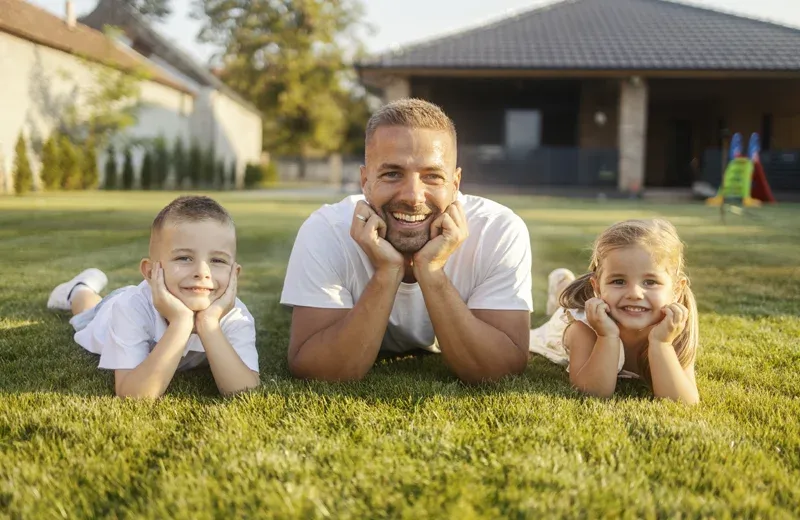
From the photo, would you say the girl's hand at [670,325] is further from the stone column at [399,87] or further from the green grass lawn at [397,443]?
the stone column at [399,87]

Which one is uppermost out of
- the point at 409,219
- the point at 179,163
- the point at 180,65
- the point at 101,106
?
the point at 180,65

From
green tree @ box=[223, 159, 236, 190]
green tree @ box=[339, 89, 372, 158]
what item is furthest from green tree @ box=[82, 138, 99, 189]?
green tree @ box=[339, 89, 372, 158]

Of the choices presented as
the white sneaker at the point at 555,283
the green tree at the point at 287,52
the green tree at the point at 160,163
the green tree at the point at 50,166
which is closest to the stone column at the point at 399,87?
the green tree at the point at 50,166

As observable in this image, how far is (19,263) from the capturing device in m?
6.72

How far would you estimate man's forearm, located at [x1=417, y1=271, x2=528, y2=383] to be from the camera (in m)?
2.91

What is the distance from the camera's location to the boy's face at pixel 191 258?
2.92 meters

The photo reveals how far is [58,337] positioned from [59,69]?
21.8 metres

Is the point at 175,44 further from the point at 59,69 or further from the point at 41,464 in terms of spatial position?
the point at 41,464

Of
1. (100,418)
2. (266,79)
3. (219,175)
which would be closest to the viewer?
(100,418)

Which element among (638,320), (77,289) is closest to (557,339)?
(638,320)

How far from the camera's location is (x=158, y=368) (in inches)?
110

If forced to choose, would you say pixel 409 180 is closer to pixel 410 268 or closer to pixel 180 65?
pixel 410 268

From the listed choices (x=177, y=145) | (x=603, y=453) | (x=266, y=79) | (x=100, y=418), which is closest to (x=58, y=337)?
(x=100, y=418)

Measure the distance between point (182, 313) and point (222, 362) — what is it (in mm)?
251
